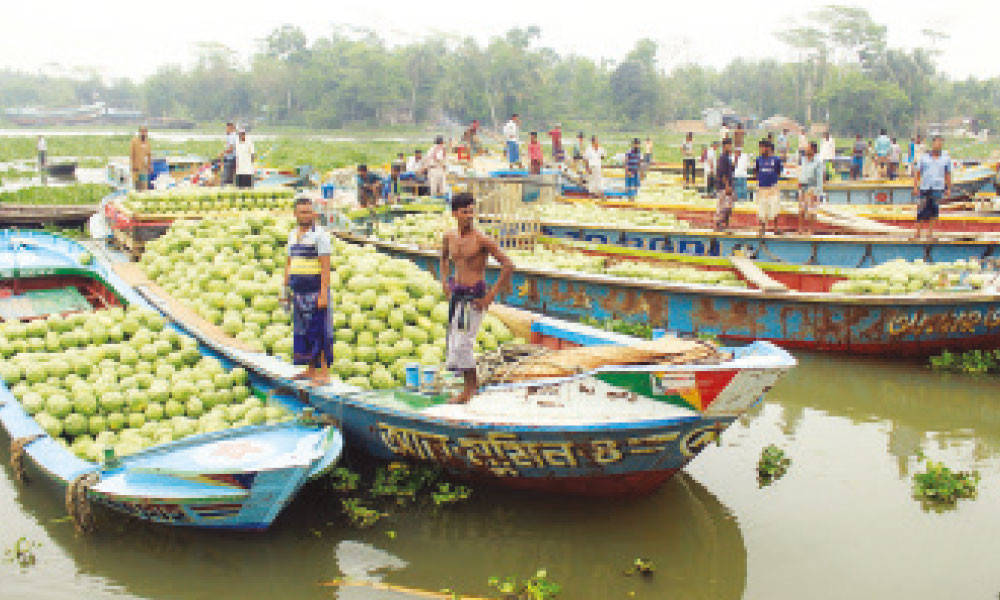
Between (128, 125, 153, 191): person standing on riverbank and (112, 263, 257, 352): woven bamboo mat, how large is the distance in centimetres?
561

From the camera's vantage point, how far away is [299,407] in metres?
6.12

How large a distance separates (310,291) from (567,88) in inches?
3719

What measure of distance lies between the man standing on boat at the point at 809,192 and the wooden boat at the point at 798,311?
3413mm

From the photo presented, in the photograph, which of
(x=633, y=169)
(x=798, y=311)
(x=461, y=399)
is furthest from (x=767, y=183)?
(x=461, y=399)

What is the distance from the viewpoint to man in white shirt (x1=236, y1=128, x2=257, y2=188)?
14.2 m

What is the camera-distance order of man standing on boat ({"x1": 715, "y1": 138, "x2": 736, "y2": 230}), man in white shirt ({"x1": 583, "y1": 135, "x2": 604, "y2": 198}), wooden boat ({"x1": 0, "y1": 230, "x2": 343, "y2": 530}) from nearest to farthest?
wooden boat ({"x1": 0, "y1": 230, "x2": 343, "y2": 530}), man standing on boat ({"x1": 715, "y1": 138, "x2": 736, "y2": 230}), man in white shirt ({"x1": 583, "y1": 135, "x2": 604, "y2": 198})

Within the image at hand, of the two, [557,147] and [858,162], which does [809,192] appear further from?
[858,162]

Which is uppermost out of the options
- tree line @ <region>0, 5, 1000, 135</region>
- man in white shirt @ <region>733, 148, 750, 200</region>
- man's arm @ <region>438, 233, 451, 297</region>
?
tree line @ <region>0, 5, 1000, 135</region>

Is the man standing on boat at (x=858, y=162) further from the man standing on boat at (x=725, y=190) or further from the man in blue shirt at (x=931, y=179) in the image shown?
the man in blue shirt at (x=931, y=179)

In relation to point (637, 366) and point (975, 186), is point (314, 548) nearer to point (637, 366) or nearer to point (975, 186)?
point (637, 366)

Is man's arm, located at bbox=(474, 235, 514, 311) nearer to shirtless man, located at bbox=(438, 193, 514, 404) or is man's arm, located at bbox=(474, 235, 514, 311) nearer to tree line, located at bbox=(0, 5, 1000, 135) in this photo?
shirtless man, located at bbox=(438, 193, 514, 404)

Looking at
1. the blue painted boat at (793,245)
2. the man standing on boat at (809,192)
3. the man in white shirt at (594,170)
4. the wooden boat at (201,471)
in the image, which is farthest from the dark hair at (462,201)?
the man in white shirt at (594,170)

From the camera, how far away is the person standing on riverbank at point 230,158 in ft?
50.4

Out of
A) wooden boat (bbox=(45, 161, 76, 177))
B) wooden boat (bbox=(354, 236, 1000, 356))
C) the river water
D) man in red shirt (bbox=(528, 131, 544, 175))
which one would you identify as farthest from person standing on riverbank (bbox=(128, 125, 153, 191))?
wooden boat (bbox=(45, 161, 76, 177))
